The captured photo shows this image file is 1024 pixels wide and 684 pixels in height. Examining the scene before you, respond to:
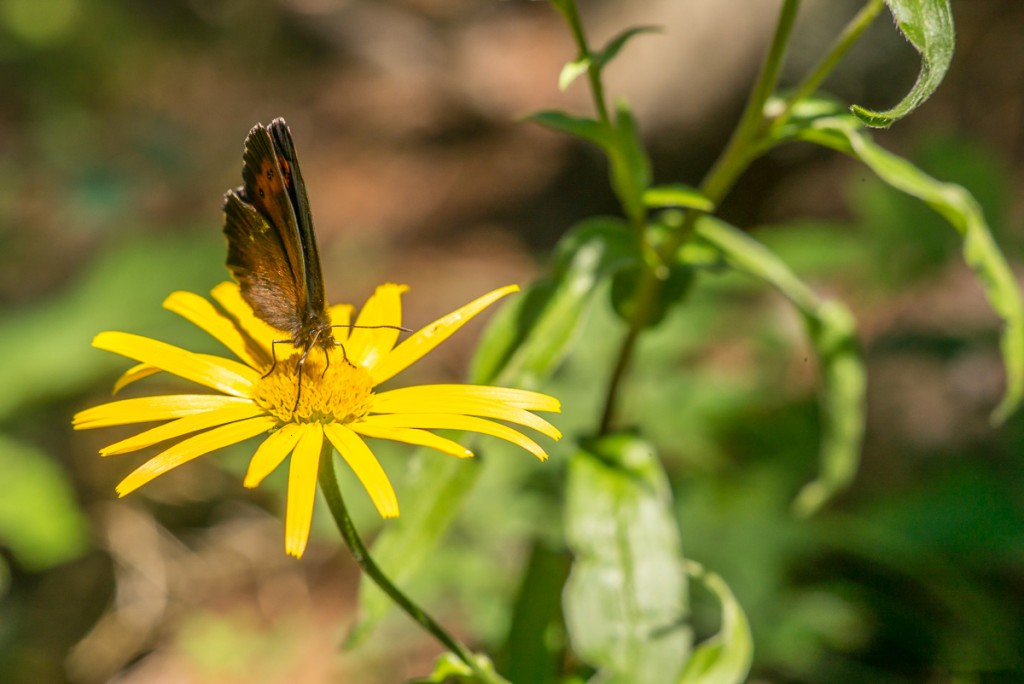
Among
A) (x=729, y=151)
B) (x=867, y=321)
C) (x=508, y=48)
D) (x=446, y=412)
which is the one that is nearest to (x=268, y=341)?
(x=446, y=412)

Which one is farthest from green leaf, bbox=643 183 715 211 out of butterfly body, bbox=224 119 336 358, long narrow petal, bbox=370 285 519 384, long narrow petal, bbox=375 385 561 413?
butterfly body, bbox=224 119 336 358

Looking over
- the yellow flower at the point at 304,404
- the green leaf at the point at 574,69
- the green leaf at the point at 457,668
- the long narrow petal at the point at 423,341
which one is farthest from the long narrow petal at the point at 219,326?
the green leaf at the point at 574,69

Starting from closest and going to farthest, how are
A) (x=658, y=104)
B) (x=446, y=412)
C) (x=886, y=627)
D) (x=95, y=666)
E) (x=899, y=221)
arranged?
1. (x=446, y=412)
2. (x=886, y=627)
3. (x=899, y=221)
4. (x=95, y=666)
5. (x=658, y=104)

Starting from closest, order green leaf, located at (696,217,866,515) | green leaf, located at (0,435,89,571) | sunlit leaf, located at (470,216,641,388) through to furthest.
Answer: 1. sunlit leaf, located at (470,216,641,388)
2. green leaf, located at (696,217,866,515)
3. green leaf, located at (0,435,89,571)

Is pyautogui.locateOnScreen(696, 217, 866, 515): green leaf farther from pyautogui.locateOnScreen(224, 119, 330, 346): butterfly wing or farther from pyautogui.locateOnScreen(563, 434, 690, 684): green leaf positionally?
pyautogui.locateOnScreen(224, 119, 330, 346): butterfly wing

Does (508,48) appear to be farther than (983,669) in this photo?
Yes

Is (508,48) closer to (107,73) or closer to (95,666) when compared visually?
(107,73)
